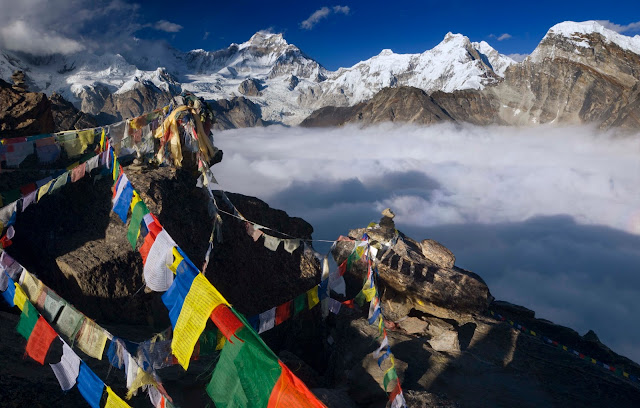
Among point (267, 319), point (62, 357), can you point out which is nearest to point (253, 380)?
point (62, 357)

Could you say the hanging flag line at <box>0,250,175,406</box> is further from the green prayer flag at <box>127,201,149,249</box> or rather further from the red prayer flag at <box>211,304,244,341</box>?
the green prayer flag at <box>127,201,149,249</box>

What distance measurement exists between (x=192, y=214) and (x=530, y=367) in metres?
11.7

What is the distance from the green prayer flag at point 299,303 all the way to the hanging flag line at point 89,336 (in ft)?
12.3

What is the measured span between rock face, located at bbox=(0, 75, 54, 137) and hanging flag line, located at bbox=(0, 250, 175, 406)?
432 inches

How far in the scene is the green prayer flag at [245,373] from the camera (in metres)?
4.04

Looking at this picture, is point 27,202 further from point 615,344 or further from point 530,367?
point 615,344

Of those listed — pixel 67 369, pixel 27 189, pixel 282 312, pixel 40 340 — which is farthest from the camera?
pixel 27 189

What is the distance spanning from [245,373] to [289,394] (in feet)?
1.89

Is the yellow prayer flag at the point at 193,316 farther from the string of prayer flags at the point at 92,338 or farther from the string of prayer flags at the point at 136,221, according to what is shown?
the string of prayer flags at the point at 136,221

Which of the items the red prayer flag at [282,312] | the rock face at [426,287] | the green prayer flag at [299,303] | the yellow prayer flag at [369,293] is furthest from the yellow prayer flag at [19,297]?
the rock face at [426,287]

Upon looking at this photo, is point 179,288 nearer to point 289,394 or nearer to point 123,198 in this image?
point 289,394

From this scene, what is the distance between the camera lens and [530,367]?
42.5 feet

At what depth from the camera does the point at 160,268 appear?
5.94m

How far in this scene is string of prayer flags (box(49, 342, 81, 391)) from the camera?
17.8 ft
